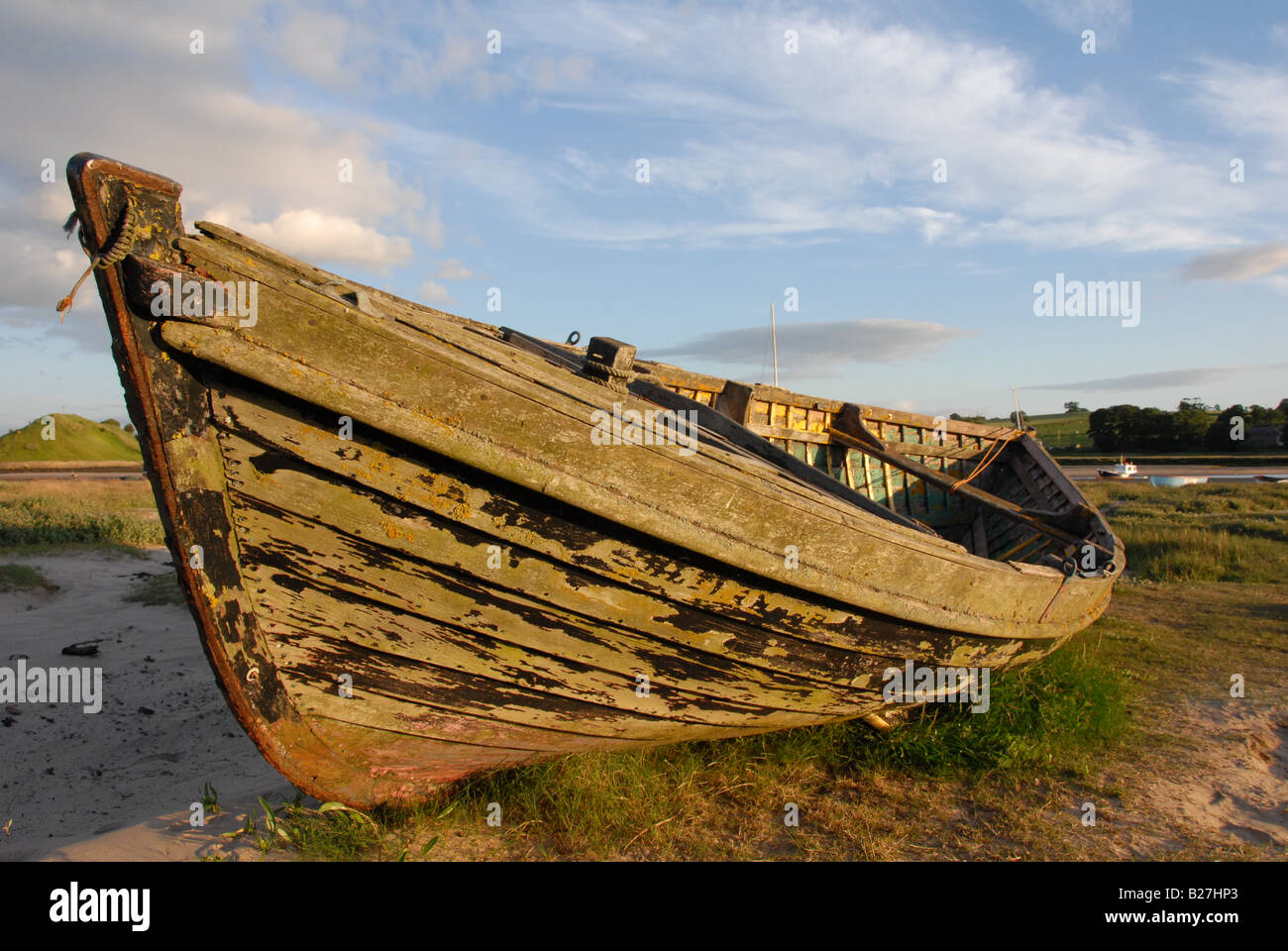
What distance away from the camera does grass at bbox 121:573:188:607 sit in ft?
26.8

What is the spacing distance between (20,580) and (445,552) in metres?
8.22

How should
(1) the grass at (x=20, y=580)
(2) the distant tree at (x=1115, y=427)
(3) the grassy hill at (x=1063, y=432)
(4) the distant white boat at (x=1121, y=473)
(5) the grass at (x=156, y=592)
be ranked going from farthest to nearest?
(3) the grassy hill at (x=1063, y=432) < (2) the distant tree at (x=1115, y=427) < (4) the distant white boat at (x=1121, y=473) < (5) the grass at (x=156, y=592) < (1) the grass at (x=20, y=580)

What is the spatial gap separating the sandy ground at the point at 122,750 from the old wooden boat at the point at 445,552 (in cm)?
112

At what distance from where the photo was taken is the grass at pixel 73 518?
1040 centimetres

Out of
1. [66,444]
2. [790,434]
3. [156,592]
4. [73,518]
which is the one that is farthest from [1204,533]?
[66,444]

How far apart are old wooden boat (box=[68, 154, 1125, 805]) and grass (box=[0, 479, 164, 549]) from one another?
9.78m

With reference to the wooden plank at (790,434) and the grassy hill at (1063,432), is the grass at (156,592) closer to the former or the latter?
the wooden plank at (790,434)

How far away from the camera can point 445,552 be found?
8.43ft

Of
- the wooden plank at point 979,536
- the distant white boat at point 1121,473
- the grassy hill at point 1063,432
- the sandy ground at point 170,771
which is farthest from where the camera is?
the grassy hill at point 1063,432

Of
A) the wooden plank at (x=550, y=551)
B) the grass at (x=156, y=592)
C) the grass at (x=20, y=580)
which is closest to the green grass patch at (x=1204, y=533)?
the wooden plank at (x=550, y=551)

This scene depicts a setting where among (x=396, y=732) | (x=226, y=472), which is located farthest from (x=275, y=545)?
(x=396, y=732)

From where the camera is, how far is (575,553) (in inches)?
103

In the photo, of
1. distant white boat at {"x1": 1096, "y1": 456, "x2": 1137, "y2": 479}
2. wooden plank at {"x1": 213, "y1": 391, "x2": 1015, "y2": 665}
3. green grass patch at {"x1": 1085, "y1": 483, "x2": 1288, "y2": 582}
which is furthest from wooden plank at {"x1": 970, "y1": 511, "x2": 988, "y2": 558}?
distant white boat at {"x1": 1096, "y1": 456, "x2": 1137, "y2": 479}

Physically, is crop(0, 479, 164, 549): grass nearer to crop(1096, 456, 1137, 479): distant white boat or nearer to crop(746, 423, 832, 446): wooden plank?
crop(746, 423, 832, 446): wooden plank
